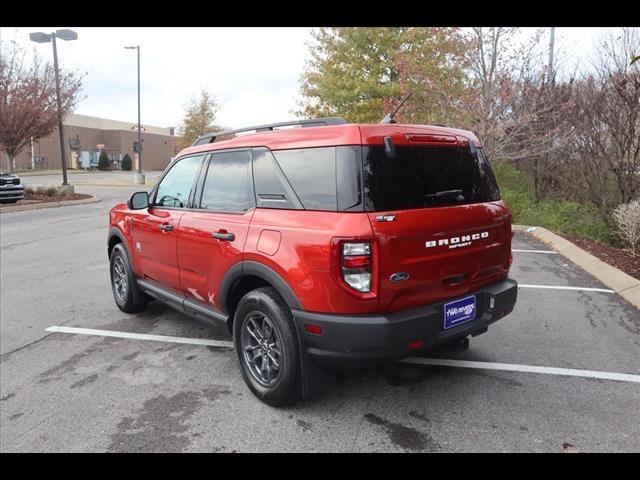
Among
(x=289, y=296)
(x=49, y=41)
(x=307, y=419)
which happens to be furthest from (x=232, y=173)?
(x=49, y=41)

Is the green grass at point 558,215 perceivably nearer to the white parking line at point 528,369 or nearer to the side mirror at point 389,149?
the white parking line at point 528,369

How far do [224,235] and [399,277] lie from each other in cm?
137

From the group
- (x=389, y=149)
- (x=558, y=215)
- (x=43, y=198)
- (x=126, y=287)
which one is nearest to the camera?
(x=389, y=149)

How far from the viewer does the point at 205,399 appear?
3240 millimetres

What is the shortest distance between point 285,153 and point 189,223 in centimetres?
119

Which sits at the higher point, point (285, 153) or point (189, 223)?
point (285, 153)

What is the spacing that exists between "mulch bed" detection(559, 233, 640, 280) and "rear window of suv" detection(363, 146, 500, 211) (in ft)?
14.6

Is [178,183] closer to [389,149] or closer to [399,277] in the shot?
[389,149]

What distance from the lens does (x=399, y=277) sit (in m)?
2.68

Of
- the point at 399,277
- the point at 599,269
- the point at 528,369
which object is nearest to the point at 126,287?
the point at 399,277

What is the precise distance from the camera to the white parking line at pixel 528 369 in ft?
11.5

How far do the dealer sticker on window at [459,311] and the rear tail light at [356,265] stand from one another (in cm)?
63

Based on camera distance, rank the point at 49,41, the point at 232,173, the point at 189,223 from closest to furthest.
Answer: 1. the point at 232,173
2. the point at 189,223
3. the point at 49,41

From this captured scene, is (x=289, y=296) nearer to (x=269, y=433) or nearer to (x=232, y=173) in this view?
(x=269, y=433)
